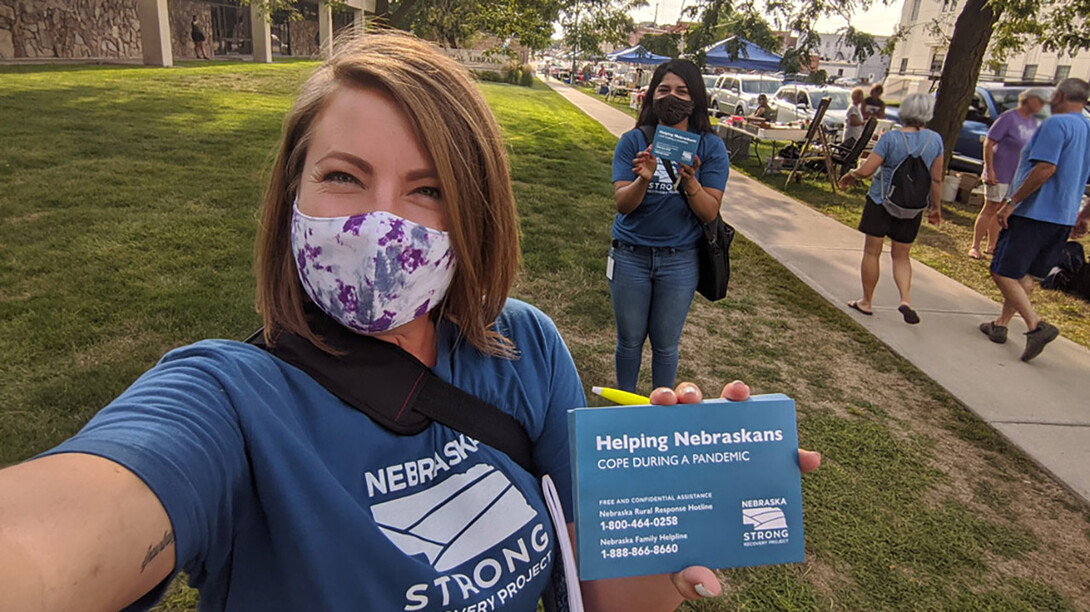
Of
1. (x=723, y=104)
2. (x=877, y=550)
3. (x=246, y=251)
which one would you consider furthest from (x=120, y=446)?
(x=723, y=104)

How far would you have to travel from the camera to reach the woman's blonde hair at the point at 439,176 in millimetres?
1185

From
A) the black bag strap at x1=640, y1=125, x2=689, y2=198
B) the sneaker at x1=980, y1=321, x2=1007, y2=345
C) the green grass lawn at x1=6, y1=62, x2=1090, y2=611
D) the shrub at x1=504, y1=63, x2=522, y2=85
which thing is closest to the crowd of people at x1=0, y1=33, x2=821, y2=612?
the green grass lawn at x1=6, y1=62, x2=1090, y2=611

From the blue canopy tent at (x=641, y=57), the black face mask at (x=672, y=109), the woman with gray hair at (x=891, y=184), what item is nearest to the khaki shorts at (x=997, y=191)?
the woman with gray hair at (x=891, y=184)

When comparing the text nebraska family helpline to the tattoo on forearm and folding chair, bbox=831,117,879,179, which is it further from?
folding chair, bbox=831,117,879,179

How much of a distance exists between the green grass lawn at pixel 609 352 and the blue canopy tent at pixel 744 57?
592 inches

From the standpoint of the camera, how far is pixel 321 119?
4.00 ft

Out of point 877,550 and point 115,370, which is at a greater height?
point 115,370

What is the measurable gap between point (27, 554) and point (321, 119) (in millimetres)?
820

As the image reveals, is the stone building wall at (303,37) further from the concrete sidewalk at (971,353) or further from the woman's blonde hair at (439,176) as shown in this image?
the woman's blonde hair at (439,176)

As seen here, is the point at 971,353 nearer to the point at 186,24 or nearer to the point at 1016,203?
the point at 1016,203

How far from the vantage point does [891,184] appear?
207 inches

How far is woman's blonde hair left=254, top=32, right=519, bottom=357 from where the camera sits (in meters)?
1.18

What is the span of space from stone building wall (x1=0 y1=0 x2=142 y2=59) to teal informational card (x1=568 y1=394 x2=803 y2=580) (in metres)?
22.4

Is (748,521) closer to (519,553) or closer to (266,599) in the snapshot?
(519,553)
